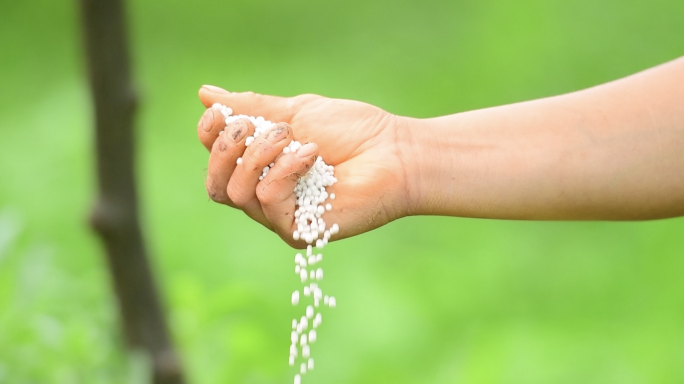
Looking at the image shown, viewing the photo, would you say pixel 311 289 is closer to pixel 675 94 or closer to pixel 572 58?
pixel 675 94

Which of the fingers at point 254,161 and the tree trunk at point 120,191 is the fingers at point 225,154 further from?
the tree trunk at point 120,191

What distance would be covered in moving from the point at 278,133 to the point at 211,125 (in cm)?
11

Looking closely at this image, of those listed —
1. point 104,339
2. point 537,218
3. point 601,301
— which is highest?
point 537,218

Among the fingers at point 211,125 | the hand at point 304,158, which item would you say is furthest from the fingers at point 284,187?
the fingers at point 211,125

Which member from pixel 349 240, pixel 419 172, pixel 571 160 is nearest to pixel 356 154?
pixel 419 172

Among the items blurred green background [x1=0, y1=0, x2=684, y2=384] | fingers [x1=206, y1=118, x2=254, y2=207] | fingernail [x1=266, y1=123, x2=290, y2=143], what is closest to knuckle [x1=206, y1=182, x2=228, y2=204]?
fingers [x1=206, y1=118, x2=254, y2=207]

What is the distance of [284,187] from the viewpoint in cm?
108

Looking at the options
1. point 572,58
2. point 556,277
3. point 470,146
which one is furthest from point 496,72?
point 470,146

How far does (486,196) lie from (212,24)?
2.03m

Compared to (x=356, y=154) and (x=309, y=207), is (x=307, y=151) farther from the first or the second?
(x=356, y=154)

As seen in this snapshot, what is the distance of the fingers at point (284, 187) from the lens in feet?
3.45

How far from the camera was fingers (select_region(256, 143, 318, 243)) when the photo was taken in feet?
3.45

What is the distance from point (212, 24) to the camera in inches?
118

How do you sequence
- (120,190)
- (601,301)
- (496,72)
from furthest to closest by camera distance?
(496,72) → (601,301) → (120,190)
